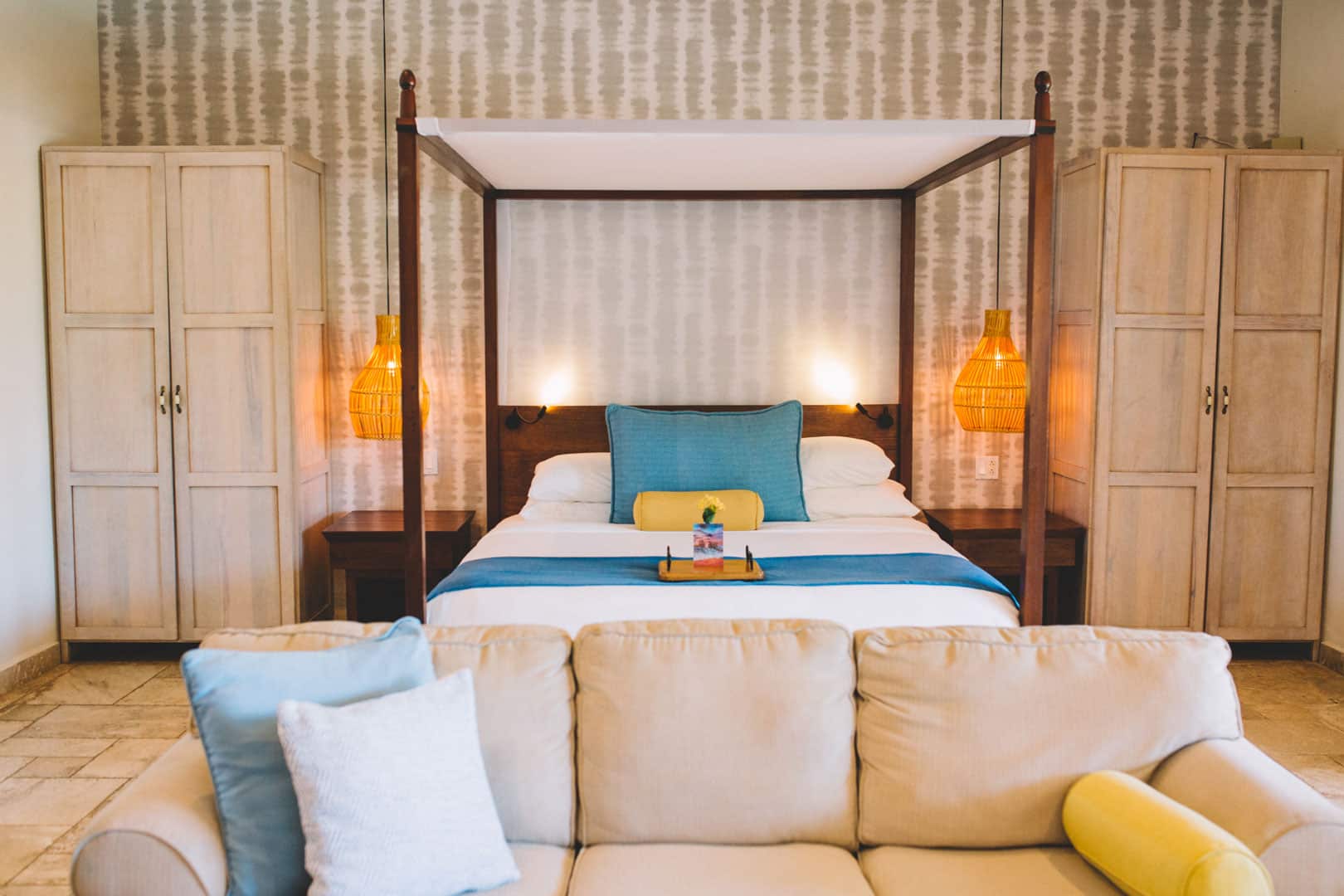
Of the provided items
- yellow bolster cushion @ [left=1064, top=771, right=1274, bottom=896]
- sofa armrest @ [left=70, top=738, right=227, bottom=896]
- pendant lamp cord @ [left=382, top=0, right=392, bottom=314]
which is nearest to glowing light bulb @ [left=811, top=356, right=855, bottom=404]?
pendant lamp cord @ [left=382, top=0, right=392, bottom=314]

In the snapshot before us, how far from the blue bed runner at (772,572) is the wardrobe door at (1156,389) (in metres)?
1.19

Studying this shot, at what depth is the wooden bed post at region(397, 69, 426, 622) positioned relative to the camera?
10.4 ft

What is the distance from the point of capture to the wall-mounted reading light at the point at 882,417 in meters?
4.71

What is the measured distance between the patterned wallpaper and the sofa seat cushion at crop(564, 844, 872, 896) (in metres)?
3.06

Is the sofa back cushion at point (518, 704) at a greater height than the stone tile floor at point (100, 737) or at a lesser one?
greater

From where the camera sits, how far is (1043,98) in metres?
3.24

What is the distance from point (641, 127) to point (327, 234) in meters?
2.05

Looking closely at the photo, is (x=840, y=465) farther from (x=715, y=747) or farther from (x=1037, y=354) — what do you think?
(x=715, y=747)

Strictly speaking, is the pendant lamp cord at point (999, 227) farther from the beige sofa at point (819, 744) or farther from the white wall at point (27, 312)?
the white wall at point (27, 312)

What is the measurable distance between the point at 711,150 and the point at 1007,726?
2232mm

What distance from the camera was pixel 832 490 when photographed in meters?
4.27

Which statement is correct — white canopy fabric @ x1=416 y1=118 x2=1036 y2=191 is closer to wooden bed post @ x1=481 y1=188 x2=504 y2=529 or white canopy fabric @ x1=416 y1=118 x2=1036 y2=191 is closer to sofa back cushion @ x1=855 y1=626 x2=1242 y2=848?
wooden bed post @ x1=481 y1=188 x2=504 y2=529

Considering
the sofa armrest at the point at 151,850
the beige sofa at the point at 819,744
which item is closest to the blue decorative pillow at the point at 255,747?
the sofa armrest at the point at 151,850

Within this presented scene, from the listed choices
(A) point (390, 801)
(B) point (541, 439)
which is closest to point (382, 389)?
(B) point (541, 439)
